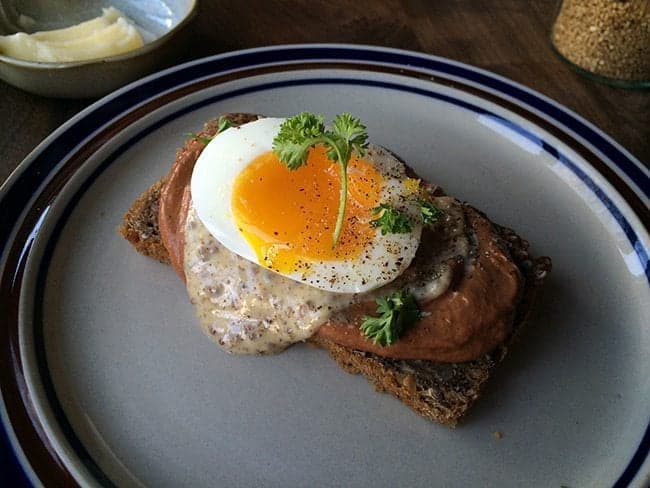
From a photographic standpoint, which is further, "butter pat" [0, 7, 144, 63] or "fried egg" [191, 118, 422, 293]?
"butter pat" [0, 7, 144, 63]

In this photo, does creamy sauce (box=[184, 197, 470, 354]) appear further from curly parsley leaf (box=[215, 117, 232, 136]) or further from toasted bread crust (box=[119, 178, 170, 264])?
curly parsley leaf (box=[215, 117, 232, 136])

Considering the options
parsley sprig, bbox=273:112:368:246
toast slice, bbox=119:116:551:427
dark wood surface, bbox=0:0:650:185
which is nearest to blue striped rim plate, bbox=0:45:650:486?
toast slice, bbox=119:116:551:427

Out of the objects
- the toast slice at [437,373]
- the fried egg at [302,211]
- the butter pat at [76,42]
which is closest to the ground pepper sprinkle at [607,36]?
the toast slice at [437,373]

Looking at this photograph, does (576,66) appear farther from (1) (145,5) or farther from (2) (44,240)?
(2) (44,240)

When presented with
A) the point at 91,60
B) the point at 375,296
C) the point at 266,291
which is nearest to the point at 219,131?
the point at 266,291

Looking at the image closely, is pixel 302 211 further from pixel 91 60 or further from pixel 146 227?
pixel 91 60

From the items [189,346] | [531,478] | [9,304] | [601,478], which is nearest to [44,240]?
[9,304]
